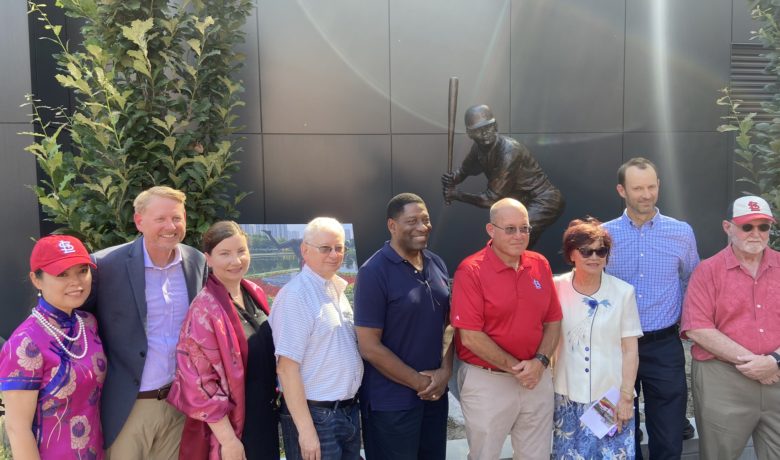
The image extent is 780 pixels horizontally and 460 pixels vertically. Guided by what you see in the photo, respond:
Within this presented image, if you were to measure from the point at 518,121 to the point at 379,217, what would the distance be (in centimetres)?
258

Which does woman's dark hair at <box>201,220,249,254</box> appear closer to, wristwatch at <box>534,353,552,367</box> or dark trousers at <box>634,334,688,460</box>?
wristwatch at <box>534,353,552,367</box>

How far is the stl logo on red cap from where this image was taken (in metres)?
2.25

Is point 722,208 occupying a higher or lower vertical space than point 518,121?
lower

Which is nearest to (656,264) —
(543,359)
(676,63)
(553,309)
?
(553,309)

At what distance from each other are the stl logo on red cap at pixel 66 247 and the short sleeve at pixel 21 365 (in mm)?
362

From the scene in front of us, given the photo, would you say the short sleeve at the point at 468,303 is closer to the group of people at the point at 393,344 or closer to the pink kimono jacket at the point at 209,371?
the group of people at the point at 393,344

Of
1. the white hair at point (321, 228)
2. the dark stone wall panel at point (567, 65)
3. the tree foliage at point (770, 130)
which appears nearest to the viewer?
the white hair at point (321, 228)

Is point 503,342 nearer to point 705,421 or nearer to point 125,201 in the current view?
point 705,421

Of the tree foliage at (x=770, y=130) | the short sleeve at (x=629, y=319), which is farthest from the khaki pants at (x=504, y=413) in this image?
the tree foliage at (x=770, y=130)

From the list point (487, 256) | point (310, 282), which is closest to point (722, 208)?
point (487, 256)

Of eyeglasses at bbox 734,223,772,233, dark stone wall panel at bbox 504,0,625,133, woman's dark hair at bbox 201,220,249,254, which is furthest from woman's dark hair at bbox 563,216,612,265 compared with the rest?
dark stone wall panel at bbox 504,0,625,133

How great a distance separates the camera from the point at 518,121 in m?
8.25

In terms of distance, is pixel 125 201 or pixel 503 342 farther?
pixel 125 201

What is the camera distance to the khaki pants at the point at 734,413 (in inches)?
115
